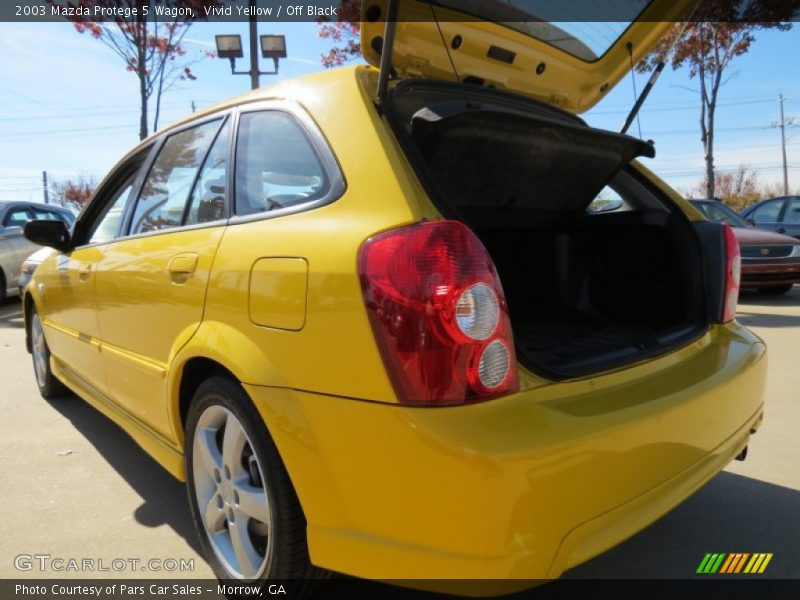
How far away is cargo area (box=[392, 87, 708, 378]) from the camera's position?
201cm

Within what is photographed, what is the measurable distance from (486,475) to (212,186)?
1567 mm

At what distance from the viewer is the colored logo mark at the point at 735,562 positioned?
2207 millimetres

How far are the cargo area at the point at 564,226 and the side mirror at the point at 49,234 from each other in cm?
236

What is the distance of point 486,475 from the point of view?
1362mm

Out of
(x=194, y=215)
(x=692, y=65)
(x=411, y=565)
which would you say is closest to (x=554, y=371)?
(x=411, y=565)

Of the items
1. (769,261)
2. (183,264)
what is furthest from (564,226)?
(769,261)

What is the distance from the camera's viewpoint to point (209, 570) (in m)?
2.31

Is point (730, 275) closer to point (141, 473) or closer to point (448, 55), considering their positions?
point (448, 55)

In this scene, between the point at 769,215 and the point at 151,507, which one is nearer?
the point at 151,507

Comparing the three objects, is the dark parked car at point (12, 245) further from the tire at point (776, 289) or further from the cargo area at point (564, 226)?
the tire at point (776, 289)

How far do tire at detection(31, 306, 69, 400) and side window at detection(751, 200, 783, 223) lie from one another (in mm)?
11635

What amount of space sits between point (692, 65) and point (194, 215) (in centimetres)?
1459

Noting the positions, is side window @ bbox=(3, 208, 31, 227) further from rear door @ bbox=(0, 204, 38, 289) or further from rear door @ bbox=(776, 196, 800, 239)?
rear door @ bbox=(776, 196, 800, 239)

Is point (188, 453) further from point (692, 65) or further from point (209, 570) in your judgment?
point (692, 65)
